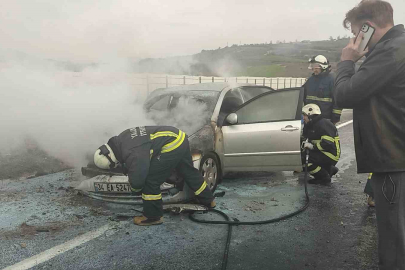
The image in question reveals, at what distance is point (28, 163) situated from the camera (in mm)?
5949

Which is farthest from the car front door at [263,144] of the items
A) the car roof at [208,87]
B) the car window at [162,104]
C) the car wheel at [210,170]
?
the car window at [162,104]

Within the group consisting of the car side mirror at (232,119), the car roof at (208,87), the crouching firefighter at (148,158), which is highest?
the car roof at (208,87)

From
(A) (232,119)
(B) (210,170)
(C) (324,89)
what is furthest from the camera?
(C) (324,89)

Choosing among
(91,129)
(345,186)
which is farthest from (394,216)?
(91,129)

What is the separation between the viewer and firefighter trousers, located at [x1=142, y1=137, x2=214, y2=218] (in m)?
3.45

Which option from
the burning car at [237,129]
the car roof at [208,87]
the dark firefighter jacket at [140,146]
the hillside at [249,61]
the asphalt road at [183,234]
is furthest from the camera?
the hillside at [249,61]

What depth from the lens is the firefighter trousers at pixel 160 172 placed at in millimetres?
3449

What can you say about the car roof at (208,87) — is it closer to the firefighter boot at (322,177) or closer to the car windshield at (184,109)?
the car windshield at (184,109)

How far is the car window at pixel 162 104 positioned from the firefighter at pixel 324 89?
2468mm

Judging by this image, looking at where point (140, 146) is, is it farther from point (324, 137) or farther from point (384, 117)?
point (324, 137)

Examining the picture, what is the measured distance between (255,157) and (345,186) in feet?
4.61

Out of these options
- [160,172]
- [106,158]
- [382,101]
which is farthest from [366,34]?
[106,158]

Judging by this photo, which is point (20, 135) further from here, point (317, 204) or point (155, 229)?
point (317, 204)

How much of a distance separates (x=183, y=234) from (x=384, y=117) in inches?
84.0
